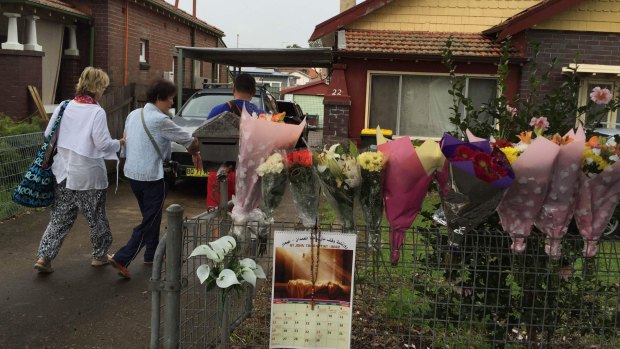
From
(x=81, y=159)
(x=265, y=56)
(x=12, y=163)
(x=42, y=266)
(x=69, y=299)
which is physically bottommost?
(x=69, y=299)

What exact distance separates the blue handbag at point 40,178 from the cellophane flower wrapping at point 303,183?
3.35 metres

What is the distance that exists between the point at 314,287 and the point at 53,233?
3708 mm

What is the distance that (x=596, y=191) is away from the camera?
303 centimetres

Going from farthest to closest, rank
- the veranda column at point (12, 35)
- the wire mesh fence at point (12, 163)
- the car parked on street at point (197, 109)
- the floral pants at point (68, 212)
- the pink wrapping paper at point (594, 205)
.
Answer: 1. the veranda column at point (12, 35)
2. the car parked on street at point (197, 109)
3. the wire mesh fence at point (12, 163)
4. the floral pants at point (68, 212)
5. the pink wrapping paper at point (594, 205)

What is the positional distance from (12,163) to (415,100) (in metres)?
8.38

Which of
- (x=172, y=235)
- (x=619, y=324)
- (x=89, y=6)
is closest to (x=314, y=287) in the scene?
(x=172, y=235)

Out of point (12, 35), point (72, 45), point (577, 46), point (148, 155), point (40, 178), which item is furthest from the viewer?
point (72, 45)

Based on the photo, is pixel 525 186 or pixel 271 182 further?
pixel 271 182

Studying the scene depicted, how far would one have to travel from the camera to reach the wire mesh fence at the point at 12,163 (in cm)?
840

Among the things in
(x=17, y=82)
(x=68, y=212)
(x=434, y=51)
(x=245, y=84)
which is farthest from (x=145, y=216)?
(x=434, y=51)

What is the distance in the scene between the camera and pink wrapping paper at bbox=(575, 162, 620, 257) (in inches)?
118

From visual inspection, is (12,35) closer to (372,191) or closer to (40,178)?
(40,178)

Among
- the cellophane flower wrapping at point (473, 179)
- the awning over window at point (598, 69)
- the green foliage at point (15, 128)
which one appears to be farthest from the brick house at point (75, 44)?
the cellophane flower wrapping at point (473, 179)

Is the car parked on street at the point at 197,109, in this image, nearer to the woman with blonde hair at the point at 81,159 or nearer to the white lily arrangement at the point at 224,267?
the woman with blonde hair at the point at 81,159
